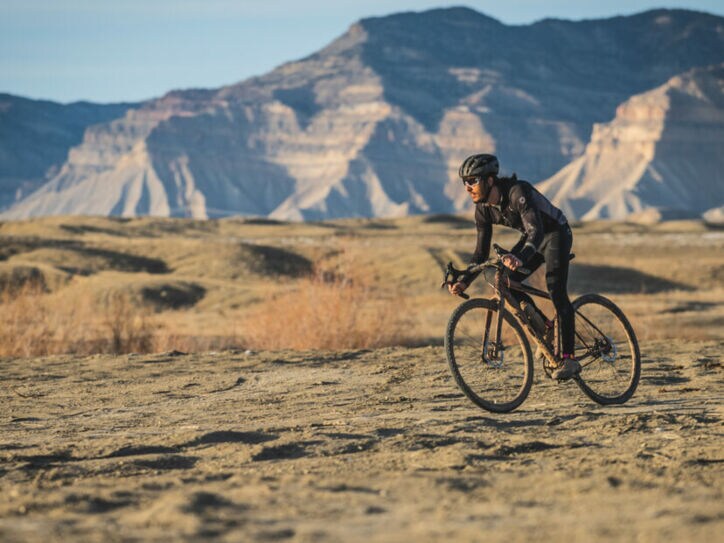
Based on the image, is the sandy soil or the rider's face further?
the rider's face

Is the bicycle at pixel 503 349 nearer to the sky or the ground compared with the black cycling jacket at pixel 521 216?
nearer to the ground

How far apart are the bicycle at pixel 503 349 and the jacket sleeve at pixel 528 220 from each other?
198mm

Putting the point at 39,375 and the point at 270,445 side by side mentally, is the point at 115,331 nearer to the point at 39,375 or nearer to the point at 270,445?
the point at 39,375

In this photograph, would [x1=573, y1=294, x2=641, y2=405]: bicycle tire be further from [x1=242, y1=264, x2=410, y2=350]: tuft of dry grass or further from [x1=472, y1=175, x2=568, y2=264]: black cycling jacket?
[x1=242, y1=264, x2=410, y2=350]: tuft of dry grass

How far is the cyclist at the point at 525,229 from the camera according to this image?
831 cm

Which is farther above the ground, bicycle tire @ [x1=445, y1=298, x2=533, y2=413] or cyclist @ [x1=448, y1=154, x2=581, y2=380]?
cyclist @ [x1=448, y1=154, x2=581, y2=380]

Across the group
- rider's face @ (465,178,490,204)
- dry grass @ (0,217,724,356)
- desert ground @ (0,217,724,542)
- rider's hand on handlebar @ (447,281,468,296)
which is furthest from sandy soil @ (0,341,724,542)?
dry grass @ (0,217,724,356)

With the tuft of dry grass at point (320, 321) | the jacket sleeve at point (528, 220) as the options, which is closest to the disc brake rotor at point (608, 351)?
the jacket sleeve at point (528, 220)

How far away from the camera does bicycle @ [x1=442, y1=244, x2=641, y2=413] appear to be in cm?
855

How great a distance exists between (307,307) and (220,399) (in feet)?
24.4

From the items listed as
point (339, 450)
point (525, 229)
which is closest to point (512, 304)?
point (525, 229)

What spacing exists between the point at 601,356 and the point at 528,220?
65.8 inches

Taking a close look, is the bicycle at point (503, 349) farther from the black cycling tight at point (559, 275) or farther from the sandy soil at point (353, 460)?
the sandy soil at point (353, 460)

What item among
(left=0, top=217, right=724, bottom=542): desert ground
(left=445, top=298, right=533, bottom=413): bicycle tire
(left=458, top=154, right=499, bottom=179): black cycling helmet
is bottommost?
(left=0, top=217, right=724, bottom=542): desert ground
